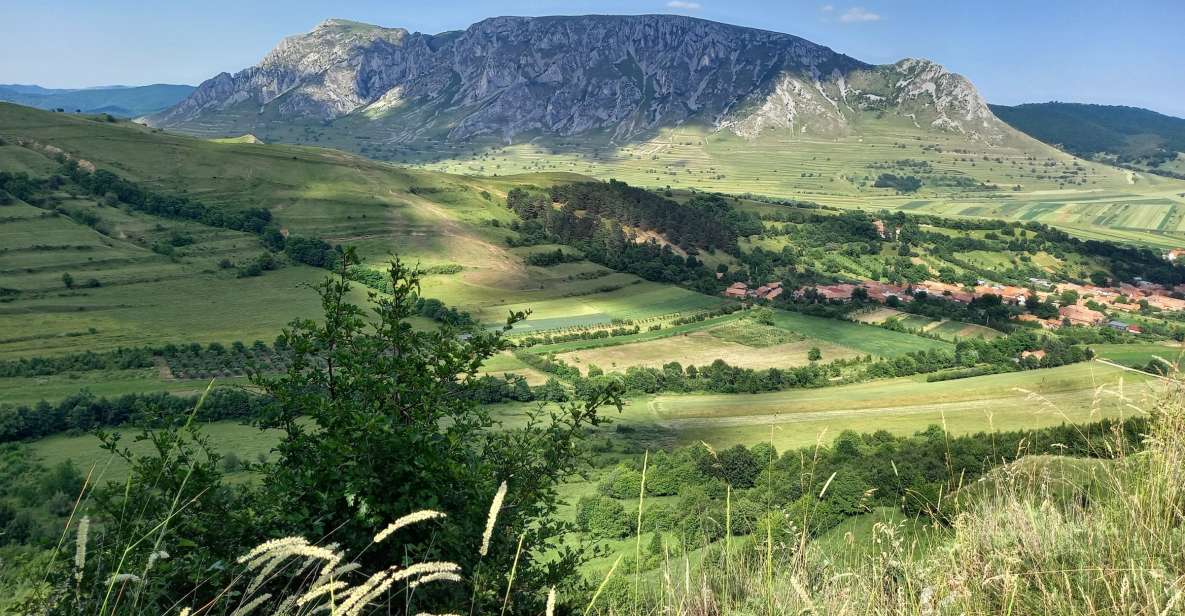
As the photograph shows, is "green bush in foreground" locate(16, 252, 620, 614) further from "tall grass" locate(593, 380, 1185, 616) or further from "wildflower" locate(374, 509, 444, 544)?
"wildflower" locate(374, 509, 444, 544)

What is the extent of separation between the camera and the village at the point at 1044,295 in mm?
99375

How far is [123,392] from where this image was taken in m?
55.5

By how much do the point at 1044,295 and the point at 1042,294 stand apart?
3.49 feet

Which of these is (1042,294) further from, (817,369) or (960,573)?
(960,573)

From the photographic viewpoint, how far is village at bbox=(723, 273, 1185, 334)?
9938 centimetres

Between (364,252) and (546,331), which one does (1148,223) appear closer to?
(546,331)

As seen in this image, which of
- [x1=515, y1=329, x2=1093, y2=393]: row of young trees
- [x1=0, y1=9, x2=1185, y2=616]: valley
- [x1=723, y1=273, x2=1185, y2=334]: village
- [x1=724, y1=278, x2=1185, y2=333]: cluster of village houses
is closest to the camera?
[x1=0, y1=9, x2=1185, y2=616]: valley

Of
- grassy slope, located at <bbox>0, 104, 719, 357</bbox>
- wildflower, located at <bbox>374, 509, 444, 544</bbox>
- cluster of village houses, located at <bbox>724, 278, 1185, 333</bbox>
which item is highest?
wildflower, located at <bbox>374, 509, 444, 544</bbox>

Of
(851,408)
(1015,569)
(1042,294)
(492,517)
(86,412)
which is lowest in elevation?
(851,408)

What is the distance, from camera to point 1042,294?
382 feet

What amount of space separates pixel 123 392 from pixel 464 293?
143ft

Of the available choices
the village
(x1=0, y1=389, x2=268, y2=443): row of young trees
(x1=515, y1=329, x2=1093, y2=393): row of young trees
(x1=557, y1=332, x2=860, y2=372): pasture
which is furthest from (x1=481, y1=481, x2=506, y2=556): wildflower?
the village

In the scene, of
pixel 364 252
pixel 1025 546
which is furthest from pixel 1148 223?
pixel 1025 546

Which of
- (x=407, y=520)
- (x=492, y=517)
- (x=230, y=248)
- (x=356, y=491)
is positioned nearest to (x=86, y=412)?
(x=230, y=248)
